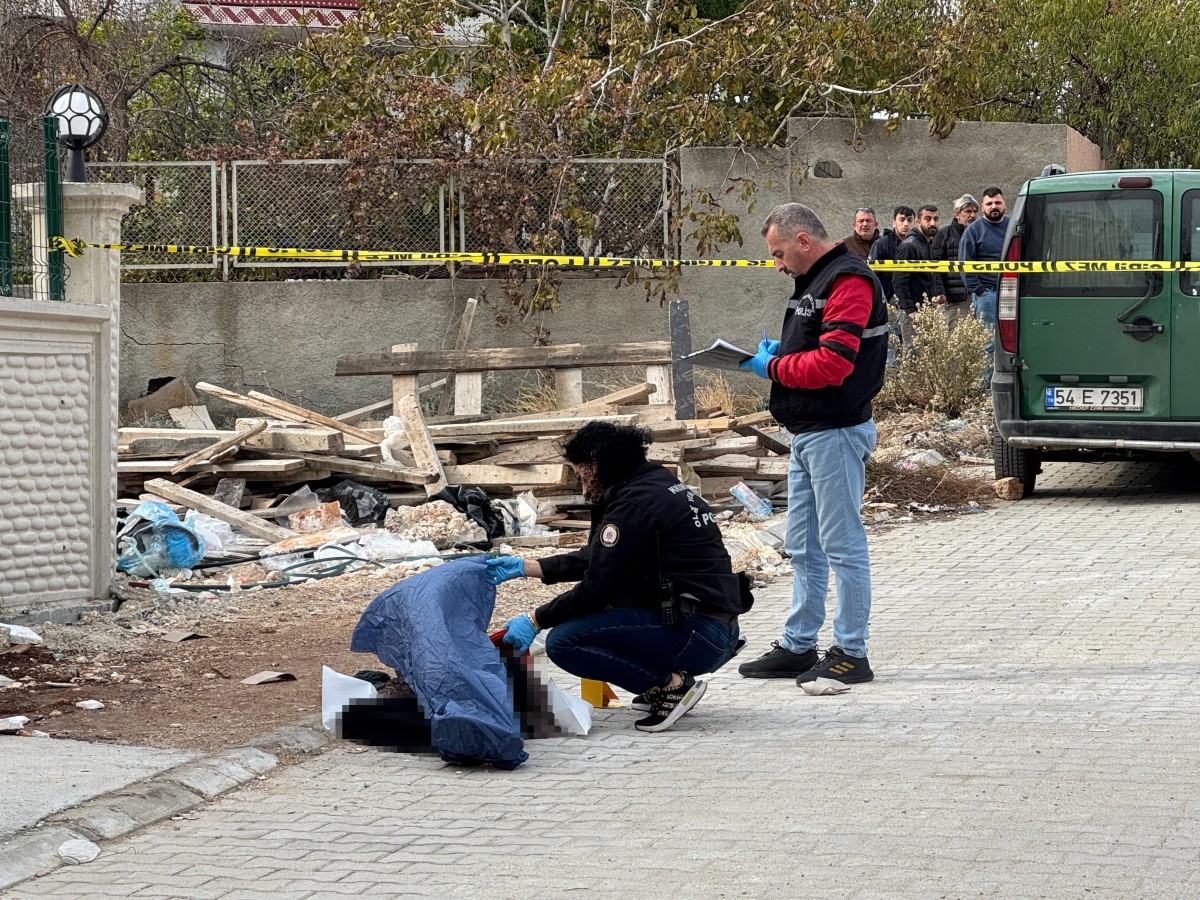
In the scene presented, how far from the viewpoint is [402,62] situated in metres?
18.6

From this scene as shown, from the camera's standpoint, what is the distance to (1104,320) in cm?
1109

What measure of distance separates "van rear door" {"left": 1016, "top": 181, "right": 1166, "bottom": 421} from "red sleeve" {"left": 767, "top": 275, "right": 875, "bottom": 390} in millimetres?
4756

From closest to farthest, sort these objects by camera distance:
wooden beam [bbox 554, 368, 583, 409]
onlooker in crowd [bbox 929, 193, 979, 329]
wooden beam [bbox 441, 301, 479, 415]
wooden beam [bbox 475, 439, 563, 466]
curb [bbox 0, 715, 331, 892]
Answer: curb [bbox 0, 715, 331, 892] < wooden beam [bbox 475, 439, 563, 466] < wooden beam [bbox 554, 368, 583, 409] < wooden beam [bbox 441, 301, 479, 415] < onlooker in crowd [bbox 929, 193, 979, 329]

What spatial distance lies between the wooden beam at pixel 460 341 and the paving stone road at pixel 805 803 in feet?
21.7

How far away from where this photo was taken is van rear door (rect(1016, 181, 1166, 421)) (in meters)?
11.0

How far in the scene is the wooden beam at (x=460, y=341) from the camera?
14.2 metres

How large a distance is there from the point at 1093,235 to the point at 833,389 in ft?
16.3

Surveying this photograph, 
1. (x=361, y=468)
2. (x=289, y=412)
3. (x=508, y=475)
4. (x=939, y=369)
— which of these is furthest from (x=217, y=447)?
(x=939, y=369)

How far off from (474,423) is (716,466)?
181 centimetres

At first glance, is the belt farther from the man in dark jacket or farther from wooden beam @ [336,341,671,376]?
wooden beam @ [336,341,671,376]

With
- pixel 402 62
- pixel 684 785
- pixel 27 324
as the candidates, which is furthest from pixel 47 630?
pixel 402 62

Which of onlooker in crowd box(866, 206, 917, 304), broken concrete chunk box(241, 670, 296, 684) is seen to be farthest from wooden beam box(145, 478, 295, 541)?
onlooker in crowd box(866, 206, 917, 304)

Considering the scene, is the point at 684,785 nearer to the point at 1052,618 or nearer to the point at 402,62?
the point at 1052,618

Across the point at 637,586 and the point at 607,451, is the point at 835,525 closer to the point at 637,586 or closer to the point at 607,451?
the point at 637,586
